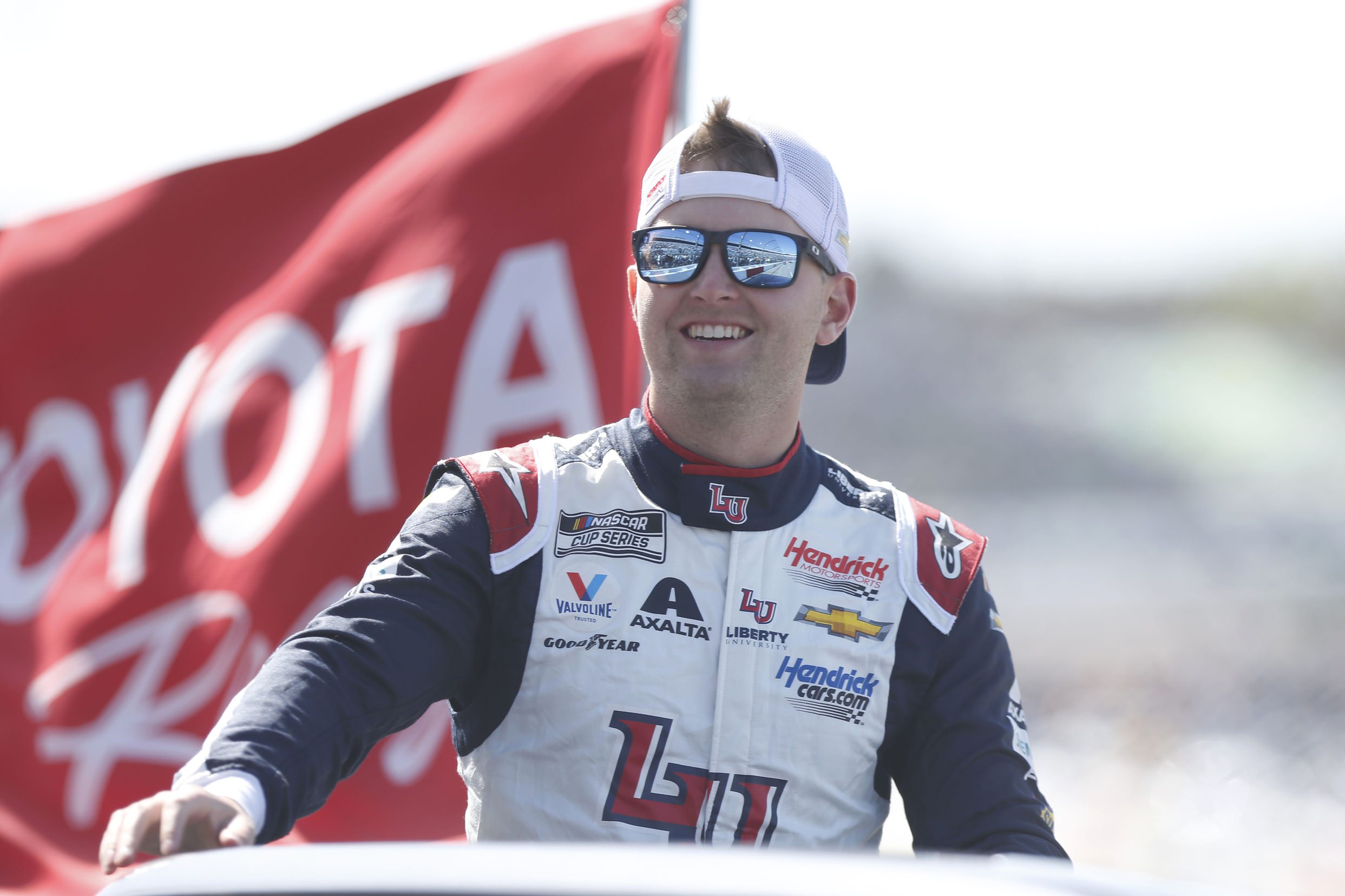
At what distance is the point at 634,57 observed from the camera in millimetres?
4043

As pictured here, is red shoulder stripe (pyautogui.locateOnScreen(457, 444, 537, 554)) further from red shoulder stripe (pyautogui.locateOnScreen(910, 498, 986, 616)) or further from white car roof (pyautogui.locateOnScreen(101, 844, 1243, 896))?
white car roof (pyautogui.locateOnScreen(101, 844, 1243, 896))

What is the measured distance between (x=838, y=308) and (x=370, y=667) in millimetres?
1061

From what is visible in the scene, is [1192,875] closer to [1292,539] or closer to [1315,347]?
[1292,539]

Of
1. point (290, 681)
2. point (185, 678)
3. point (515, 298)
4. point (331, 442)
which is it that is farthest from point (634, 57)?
point (290, 681)

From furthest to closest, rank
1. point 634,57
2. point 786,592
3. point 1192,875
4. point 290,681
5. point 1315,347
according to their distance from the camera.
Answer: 1. point 1315,347
2. point 1192,875
3. point 634,57
4. point 786,592
5. point 290,681

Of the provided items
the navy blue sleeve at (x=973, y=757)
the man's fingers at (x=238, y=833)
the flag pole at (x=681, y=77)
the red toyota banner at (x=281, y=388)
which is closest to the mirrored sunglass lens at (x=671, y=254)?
the navy blue sleeve at (x=973, y=757)

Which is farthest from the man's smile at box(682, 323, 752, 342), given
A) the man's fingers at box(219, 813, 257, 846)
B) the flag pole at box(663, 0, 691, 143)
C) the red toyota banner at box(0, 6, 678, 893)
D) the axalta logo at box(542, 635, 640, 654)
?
the flag pole at box(663, 0, 691, 143)

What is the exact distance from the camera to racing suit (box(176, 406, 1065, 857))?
2.05 meters

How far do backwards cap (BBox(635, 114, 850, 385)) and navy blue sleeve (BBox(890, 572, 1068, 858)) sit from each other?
2.15 feet

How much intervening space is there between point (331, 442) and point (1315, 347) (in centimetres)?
3357

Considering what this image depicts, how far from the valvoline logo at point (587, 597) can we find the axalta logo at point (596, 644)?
0.07 feet

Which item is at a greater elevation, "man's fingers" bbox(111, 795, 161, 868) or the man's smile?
the man's smile

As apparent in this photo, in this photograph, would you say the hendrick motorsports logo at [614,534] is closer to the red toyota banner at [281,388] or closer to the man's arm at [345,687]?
the man's arm at [345,687]

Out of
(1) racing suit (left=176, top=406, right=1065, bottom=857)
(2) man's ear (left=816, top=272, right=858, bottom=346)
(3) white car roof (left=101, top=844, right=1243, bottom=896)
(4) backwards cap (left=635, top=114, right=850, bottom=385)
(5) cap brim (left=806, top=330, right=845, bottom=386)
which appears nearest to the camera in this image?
(3) white car roof (left=101, top=844, right=1243, bottom=896)
